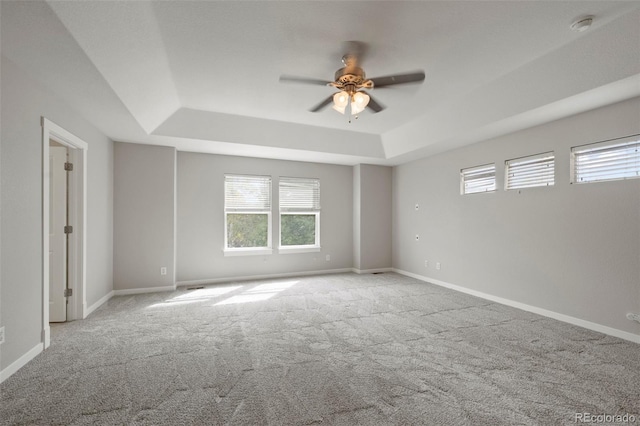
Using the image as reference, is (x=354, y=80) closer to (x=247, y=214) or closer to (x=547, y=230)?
(x=547, y=230)

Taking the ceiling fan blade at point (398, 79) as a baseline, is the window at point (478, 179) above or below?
below

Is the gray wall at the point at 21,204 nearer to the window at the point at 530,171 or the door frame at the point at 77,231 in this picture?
the door frame at the point at 77,231

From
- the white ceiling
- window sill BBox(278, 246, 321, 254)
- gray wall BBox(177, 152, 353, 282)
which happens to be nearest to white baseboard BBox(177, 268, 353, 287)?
gray wall BBox(177, 152, 353, 282)

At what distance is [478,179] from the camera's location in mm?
4758

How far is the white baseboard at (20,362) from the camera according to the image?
7.22 ft

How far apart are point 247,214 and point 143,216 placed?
5.93ft

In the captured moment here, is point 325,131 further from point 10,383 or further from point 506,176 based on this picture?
point 10,383

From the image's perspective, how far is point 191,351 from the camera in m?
2.72

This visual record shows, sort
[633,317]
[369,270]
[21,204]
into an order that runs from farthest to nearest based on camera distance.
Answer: [369,270]
[633,317]
[21,204]

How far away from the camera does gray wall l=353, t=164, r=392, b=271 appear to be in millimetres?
6465

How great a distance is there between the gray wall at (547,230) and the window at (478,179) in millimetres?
96

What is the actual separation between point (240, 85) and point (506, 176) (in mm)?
3920

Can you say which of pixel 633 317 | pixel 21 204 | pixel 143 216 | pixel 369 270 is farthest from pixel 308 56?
pixel 369 270

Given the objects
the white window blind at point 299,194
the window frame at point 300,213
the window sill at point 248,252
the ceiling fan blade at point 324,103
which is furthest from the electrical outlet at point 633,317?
the window sill at point 248,252
